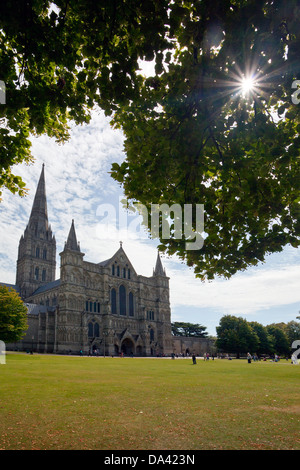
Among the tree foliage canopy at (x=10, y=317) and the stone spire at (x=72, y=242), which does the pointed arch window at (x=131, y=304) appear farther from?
the tree foliage canopy at (x=10, y=317)

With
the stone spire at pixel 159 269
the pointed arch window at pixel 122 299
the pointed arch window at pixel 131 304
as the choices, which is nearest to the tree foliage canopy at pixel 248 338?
the stone spire at pixel 159 269

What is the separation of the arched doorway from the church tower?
96.0ft

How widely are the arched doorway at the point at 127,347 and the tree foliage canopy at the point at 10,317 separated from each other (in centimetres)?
3268

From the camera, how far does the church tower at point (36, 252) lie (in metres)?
82.1

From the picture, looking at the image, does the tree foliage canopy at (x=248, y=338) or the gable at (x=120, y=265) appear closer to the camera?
the tree foliage canopy at (x=248, y=338)

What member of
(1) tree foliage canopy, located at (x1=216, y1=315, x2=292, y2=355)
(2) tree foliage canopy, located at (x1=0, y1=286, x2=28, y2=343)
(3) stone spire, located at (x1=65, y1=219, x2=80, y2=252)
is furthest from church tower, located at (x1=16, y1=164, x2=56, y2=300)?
(1) tree foliage canopy, located at (x1=216, y1=315, x2=292, y2=355)

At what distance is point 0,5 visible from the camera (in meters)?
5.37

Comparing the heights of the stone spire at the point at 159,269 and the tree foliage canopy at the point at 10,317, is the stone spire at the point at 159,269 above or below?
above

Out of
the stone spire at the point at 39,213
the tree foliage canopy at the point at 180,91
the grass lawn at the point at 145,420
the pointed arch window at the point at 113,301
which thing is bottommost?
the grass lawn at the point at 145,420

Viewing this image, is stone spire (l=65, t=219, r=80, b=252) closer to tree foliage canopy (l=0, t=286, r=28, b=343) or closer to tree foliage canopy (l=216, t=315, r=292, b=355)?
tree foliage canopy (l=0, t=286, r=28, b=343)

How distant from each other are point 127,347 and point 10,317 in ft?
120

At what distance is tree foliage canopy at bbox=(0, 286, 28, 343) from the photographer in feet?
124

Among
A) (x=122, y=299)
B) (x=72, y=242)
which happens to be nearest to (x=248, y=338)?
(x=122, y=299)

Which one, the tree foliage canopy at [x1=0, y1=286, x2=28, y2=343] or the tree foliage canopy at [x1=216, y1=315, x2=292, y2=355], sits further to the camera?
the tree foliage canopy at [x1=216, y1=315, x2=292, y2=355]
